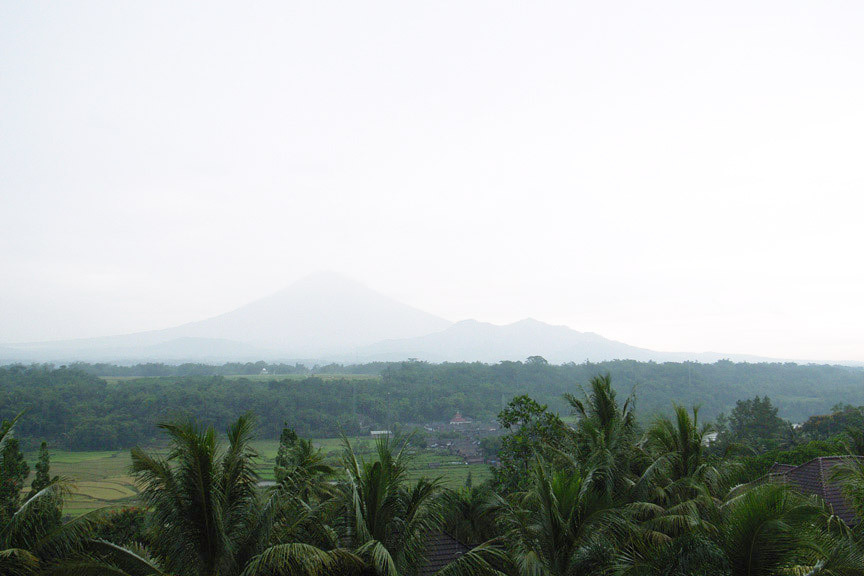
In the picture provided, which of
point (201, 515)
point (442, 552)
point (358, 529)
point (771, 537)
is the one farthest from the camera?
point (442, 552)

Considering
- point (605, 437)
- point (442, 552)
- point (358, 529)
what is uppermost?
point (605, 437)

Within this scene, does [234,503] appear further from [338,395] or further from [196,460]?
[338,395]

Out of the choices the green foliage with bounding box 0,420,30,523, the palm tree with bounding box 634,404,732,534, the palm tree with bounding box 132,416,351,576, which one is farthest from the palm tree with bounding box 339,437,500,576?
the green foliage with bounding box 0,420,30,523

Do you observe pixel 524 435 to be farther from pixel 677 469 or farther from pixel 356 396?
pixel 356 396

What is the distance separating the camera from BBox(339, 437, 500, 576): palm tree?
6.44m

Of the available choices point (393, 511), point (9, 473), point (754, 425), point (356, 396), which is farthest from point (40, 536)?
point (356, 396)

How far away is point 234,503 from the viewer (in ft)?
20.5

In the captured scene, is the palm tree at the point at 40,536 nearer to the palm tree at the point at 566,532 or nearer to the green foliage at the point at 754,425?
the palm tree at the point at 566,532

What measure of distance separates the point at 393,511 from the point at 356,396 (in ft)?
194

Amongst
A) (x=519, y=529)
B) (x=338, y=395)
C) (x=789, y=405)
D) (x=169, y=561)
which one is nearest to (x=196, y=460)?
(x=169, y=561)

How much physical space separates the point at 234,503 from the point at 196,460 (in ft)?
2.40

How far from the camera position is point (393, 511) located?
6711 millimetres

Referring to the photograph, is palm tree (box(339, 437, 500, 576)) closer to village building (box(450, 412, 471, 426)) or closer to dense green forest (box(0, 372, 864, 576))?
dense green forest (box(0, 372, 864, 576))

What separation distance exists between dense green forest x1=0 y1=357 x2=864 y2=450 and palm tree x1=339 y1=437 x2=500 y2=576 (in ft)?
105
